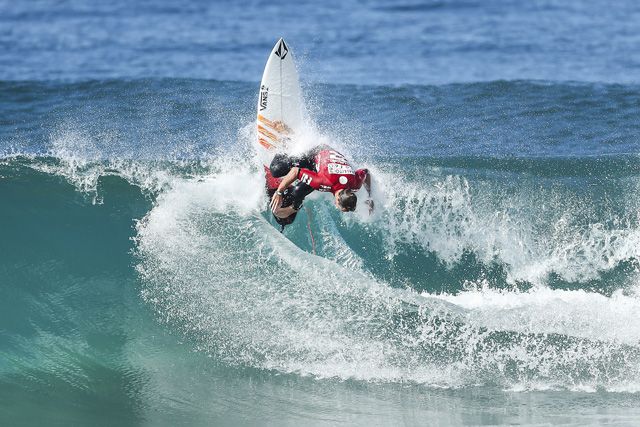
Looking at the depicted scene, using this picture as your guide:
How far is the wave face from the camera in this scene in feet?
29.8

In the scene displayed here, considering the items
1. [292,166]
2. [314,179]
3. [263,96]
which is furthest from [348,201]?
[263,96]

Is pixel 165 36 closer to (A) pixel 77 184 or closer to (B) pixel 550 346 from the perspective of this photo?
(A) pixel 77 184

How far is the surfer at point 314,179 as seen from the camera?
8.86m

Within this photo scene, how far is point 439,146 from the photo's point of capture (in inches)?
552

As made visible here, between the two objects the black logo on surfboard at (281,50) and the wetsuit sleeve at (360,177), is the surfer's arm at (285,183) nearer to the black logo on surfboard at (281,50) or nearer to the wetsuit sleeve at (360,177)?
the wetsuit sleeve at (360,177)

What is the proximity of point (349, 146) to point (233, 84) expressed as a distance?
15.9ft

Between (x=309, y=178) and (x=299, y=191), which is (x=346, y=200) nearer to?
(x=309, y=178)

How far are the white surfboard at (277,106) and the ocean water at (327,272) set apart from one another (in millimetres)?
690

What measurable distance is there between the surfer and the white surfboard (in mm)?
444

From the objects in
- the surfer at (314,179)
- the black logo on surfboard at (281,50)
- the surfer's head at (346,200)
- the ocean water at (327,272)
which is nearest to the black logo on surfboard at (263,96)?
the black logo on surfboard at (281,50)

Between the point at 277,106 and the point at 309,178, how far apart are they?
1352mm

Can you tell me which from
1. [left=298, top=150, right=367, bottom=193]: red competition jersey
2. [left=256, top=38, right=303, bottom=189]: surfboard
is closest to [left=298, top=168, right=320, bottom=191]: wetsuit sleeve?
[left=298, top=150, right=367, bottom=193]: red competition jersey

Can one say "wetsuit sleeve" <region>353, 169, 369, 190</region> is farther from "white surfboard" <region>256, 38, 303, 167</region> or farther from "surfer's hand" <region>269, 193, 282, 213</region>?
"white surfboard" <region>256, 38, 303, 167</region>

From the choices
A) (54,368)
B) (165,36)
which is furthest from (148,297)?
(165,36)
